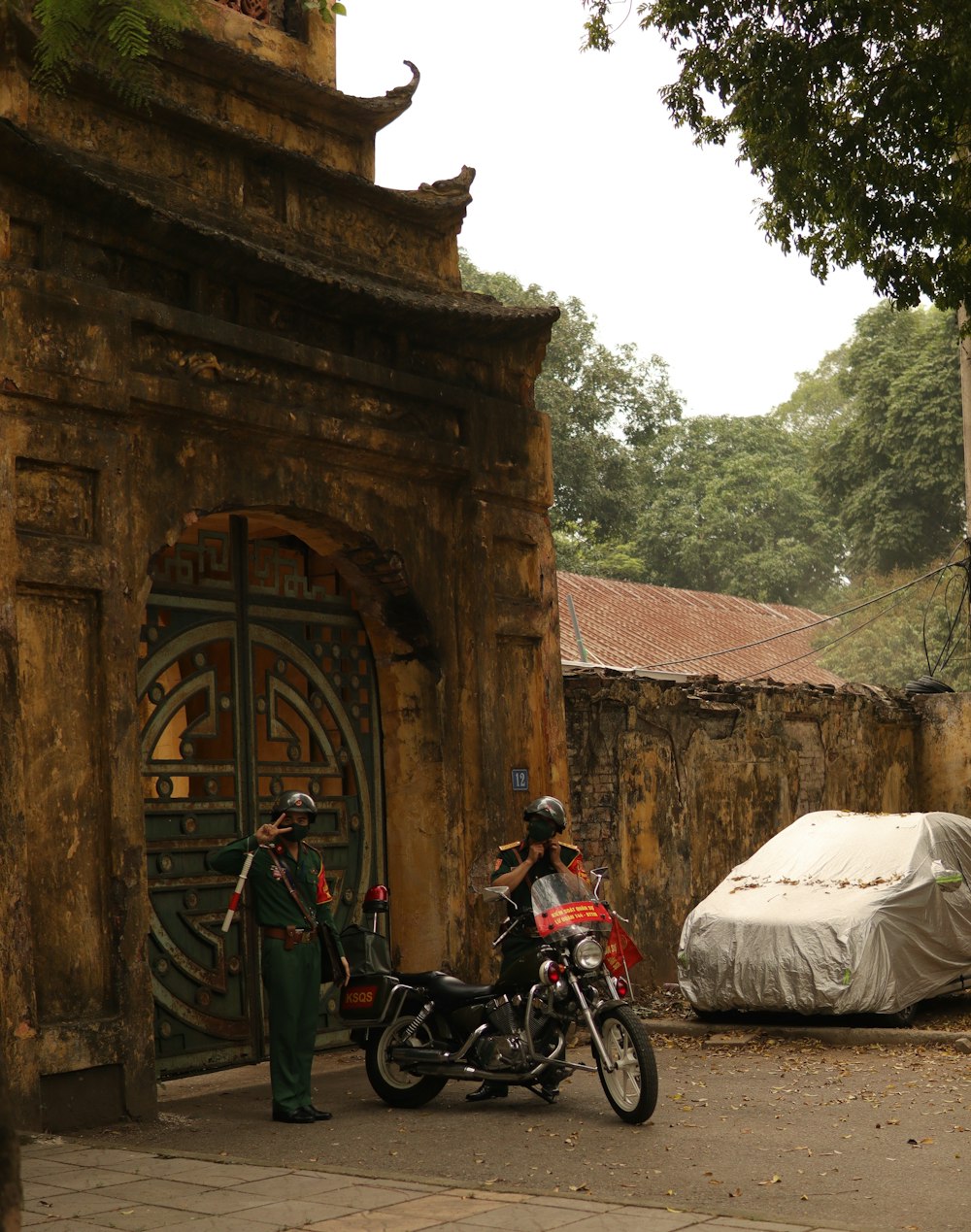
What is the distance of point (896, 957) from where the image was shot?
34.6 ft

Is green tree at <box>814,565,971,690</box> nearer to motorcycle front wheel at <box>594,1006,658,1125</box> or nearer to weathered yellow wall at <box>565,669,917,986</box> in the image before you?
weathered yellow wall at <box>565,669,917,986</box>

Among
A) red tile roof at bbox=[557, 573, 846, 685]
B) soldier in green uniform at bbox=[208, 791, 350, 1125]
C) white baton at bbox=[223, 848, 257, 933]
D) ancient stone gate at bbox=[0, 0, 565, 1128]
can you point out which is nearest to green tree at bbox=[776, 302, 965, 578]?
red tile roof at bbox=[557, 573, 846, 685]

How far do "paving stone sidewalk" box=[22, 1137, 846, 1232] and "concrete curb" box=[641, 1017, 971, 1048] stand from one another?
4.88 m

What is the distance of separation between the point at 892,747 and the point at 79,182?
37.6 feet

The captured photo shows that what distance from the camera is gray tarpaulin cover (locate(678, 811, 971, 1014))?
410 inches

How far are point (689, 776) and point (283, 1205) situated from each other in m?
7.94

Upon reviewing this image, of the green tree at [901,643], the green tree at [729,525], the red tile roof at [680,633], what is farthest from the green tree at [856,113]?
the green tree at [729,525]

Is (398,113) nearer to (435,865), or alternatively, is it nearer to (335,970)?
(435,865)

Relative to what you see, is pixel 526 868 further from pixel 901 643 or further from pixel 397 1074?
pixel 901 643

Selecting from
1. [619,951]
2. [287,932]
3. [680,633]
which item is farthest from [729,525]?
[287,932]

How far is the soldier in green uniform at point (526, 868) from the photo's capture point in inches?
329

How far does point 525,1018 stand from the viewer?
7992 mm

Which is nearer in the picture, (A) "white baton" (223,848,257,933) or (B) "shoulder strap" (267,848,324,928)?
(A) "white baton" (223,848,257,933)

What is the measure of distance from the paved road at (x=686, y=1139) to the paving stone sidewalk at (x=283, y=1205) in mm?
122
